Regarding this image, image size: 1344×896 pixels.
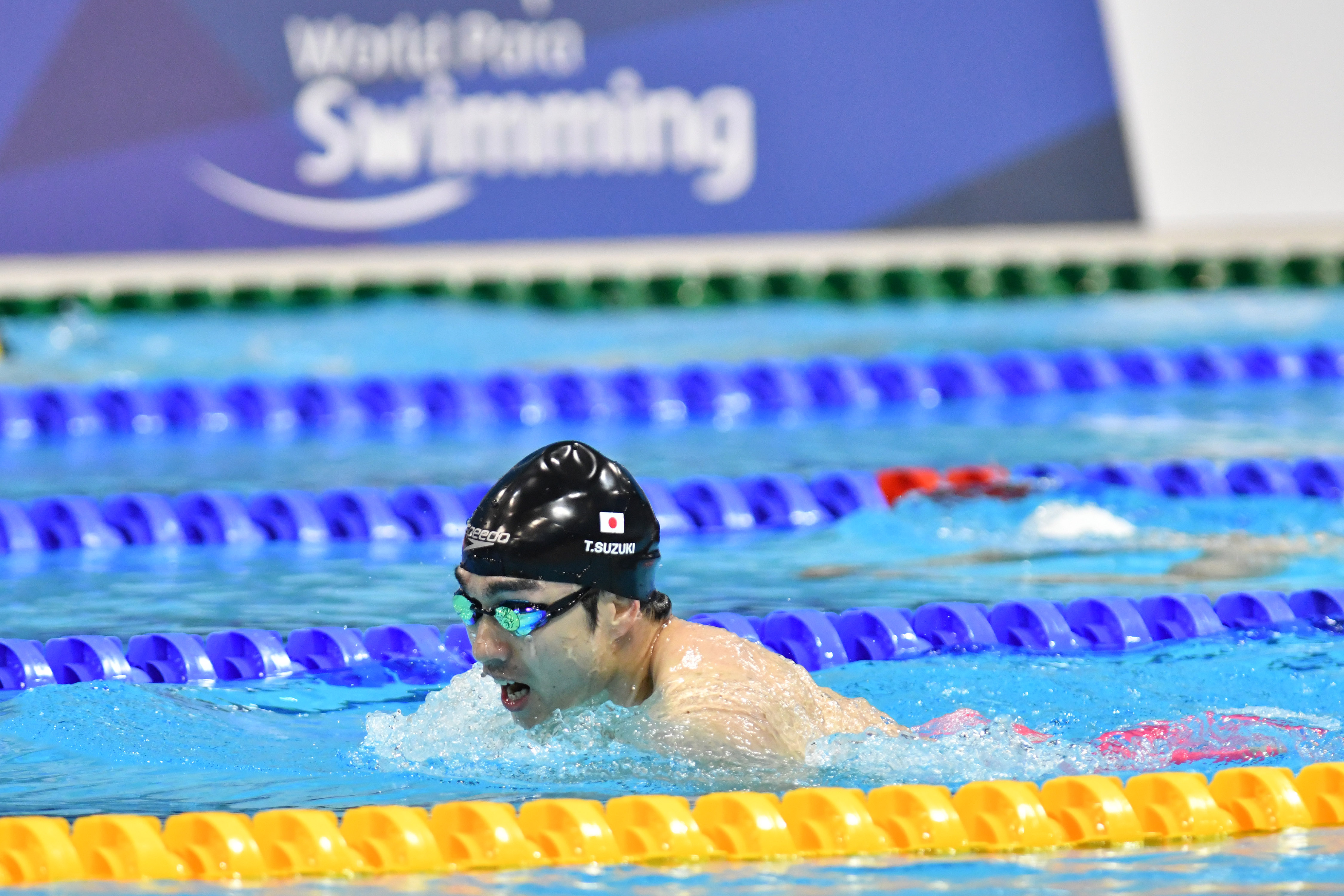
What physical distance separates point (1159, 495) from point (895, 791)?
3230 millimetres

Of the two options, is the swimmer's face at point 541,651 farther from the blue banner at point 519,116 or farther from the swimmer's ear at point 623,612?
the blue banner at point 519,116

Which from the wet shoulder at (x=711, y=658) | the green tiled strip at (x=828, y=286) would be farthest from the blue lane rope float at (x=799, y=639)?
the green tiled strip at (x=828, y=286)

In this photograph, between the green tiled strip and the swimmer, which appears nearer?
the swimmer

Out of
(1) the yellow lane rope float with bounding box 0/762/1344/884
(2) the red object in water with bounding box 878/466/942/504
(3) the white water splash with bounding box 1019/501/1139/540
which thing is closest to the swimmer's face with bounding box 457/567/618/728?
(1) the yellow lane rope float with bounding box 0/762/1344/884

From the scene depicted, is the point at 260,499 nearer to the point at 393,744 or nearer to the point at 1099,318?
the point at 393,744

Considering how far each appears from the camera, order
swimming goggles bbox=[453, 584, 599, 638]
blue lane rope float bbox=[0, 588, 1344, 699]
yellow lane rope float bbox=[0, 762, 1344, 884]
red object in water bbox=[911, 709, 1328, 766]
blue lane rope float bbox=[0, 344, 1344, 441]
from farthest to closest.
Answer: blue lane rope float bbox=[0, 344, 1344, 441] → blue lane rope float bbox=[0, 588, 1344, 699] → red object in water bbox=[911, 709, 1328, 766] → swimming goggles bbox=[453, 584, 599, 638] → yellow lane rope float bbox=[0, 762, 1344, 884]

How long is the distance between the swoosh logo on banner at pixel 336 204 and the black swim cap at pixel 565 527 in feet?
26.4

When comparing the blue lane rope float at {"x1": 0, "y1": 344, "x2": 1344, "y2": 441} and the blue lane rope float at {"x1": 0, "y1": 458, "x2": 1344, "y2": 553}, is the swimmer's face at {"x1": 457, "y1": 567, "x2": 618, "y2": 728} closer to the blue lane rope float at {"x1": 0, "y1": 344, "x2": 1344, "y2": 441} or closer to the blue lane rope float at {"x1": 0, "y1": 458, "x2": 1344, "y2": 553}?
the blue lane rope float at {"x1": 0, "y1": 458, "x2": 1344, "y2": 553}

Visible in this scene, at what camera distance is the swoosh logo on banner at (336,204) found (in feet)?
35.3

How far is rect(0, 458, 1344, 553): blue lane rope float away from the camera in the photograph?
542 cm

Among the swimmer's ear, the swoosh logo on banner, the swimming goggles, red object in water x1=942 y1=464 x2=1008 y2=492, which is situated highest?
the swoosh logo on banner

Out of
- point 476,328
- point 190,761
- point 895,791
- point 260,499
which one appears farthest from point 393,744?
point 476,328

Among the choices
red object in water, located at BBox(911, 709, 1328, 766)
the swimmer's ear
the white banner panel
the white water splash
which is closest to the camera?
the swimmer's ear

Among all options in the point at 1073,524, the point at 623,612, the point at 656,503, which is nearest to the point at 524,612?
the point at 623,612
